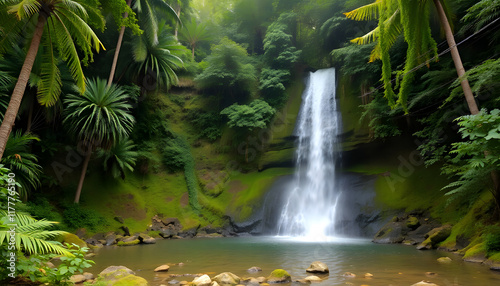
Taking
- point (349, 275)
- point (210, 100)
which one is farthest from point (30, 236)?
point (210, 100)

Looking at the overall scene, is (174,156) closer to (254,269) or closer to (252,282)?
(254,269)

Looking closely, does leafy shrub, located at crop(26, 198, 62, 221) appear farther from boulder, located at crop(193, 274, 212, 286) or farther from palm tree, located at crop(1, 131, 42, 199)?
boulder, located at crop(193, 274, 212, 286)

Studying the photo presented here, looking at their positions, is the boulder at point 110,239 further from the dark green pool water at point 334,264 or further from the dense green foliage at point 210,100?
the dark green pool water at point 334,264

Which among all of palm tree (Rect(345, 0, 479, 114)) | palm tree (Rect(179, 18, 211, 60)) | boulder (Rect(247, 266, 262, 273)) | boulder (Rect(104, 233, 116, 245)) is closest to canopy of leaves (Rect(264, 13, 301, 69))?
palm tree (Rect(179, 18, 211, 60))

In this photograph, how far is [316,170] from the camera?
2045 centimetres

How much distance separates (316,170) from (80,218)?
46.5ft

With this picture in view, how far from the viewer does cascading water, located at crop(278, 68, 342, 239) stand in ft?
59.5

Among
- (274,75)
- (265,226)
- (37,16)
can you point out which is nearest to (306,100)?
(274,75)

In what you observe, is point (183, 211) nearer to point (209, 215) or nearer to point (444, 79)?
point (209, 215)

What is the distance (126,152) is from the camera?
1842 centimetres

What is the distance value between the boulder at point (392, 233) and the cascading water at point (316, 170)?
10.5ft

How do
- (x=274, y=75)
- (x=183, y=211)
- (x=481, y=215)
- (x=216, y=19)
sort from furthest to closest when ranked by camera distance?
(x=216, y=19) < (x=274, y=75) < (x=183, y=211) < (x=481, y=215)

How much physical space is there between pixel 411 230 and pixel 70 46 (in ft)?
49.4

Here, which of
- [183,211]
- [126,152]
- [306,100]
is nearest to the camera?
[126,152]
